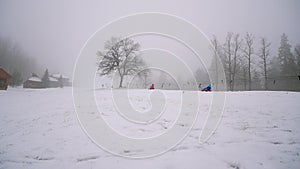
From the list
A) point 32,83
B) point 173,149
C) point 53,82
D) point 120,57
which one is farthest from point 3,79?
point 53,82

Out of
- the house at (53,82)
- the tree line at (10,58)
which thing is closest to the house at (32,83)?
the tree line at (10,58)

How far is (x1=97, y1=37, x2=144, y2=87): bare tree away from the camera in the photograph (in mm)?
26312

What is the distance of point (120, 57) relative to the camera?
27016 millimetres

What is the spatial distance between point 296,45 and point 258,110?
48.4 meters

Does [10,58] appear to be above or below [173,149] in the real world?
above

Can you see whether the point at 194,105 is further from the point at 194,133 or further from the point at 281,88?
the point at 281,88

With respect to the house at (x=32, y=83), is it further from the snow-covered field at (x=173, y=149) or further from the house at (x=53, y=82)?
Answer: the snow-covered field at (x=173, y=149)

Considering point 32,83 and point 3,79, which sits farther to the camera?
point 32,83

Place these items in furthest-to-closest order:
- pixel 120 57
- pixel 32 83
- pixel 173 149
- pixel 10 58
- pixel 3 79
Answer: pixel 10 58
pixel 32 83
pixel 3 79
pixel 120 57
pixel 173 149

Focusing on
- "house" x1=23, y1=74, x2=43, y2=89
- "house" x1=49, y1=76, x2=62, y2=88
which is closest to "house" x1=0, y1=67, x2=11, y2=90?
"house" x1=23, y1=74, x2=43, y2=89

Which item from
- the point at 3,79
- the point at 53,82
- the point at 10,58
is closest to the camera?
the point at 3,79

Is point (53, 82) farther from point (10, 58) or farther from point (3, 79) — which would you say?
point (3, 79)

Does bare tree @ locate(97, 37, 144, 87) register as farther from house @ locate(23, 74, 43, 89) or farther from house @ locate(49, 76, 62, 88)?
house @ locate(49, 76, 62, 88)

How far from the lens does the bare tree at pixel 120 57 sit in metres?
26.3
